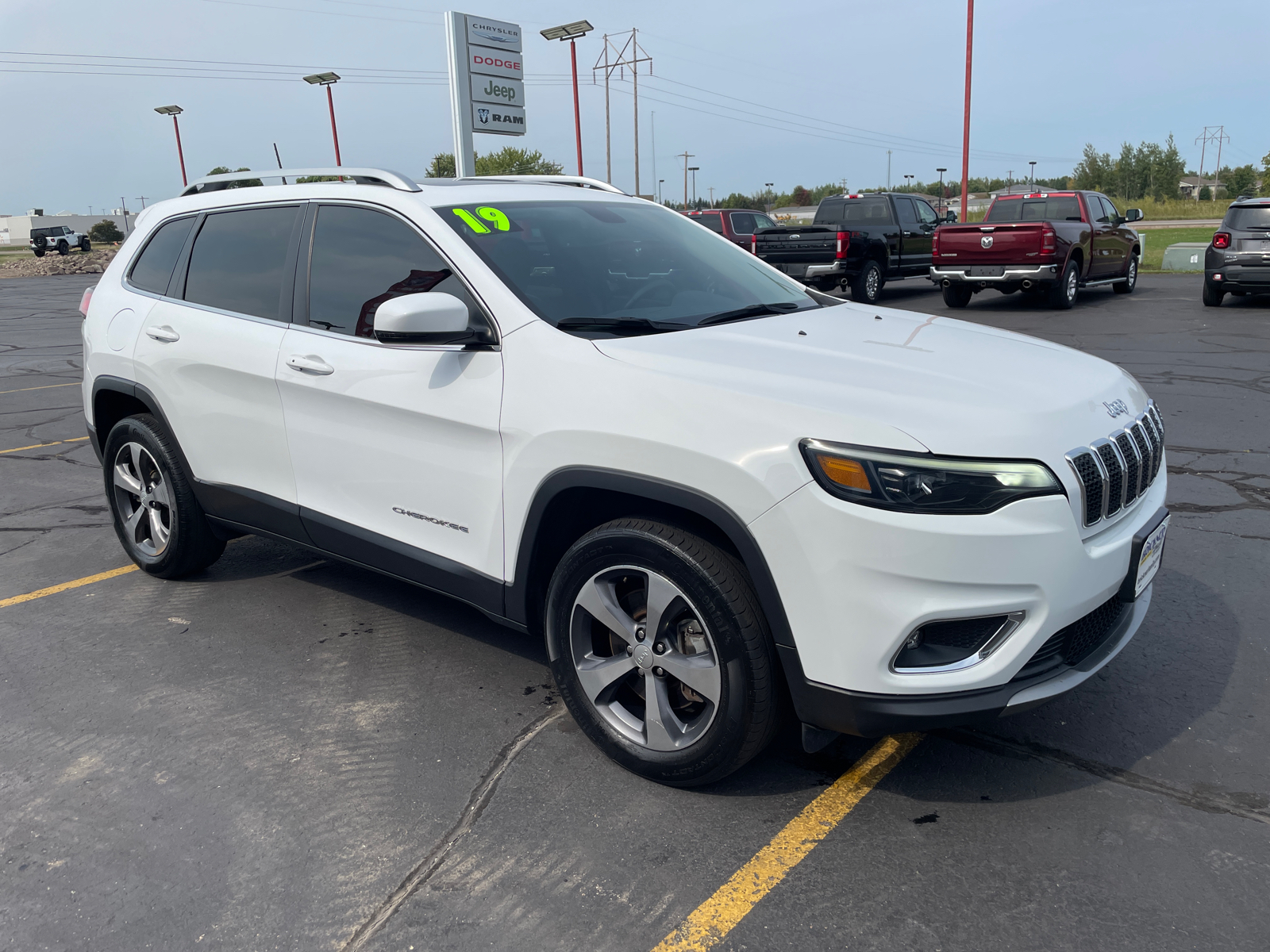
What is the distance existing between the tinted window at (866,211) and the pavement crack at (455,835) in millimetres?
17489

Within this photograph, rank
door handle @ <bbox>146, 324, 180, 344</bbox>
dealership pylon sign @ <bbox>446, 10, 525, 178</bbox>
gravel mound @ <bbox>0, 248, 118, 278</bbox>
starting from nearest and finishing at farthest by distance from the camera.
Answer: door handle @ <bbox>146, 324, 180, 344</bbox>
dealership pylon sign @ <bbox>446, 10, 525, 178</bbox>
gravel mound @ <bbox>0, 248, 118, 278</bbox>

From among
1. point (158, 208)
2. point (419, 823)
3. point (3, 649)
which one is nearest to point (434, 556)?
point (419, 823)

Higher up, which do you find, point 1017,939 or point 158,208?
point 158,208

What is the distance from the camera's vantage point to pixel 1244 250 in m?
14.8

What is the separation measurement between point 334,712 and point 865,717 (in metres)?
1.95

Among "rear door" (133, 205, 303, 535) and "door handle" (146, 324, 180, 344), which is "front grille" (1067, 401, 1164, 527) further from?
"door handle" (146, 324, 180, 344)

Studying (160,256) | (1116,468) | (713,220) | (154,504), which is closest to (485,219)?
(160,256)

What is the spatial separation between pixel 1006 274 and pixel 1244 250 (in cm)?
330

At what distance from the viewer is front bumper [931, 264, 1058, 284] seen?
15.7m

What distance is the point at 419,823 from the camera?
286cm

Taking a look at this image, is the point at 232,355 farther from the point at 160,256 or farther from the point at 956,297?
the point at 956,297

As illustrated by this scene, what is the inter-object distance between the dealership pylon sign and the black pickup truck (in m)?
7.77

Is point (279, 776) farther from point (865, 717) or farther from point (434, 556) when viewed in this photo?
point (865, 717)

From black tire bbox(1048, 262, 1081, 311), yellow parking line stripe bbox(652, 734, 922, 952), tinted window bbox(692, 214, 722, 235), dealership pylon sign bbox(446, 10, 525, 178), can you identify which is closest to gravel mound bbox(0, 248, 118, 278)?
dealership pylon sign bbox(446, 10, 525, 178)
